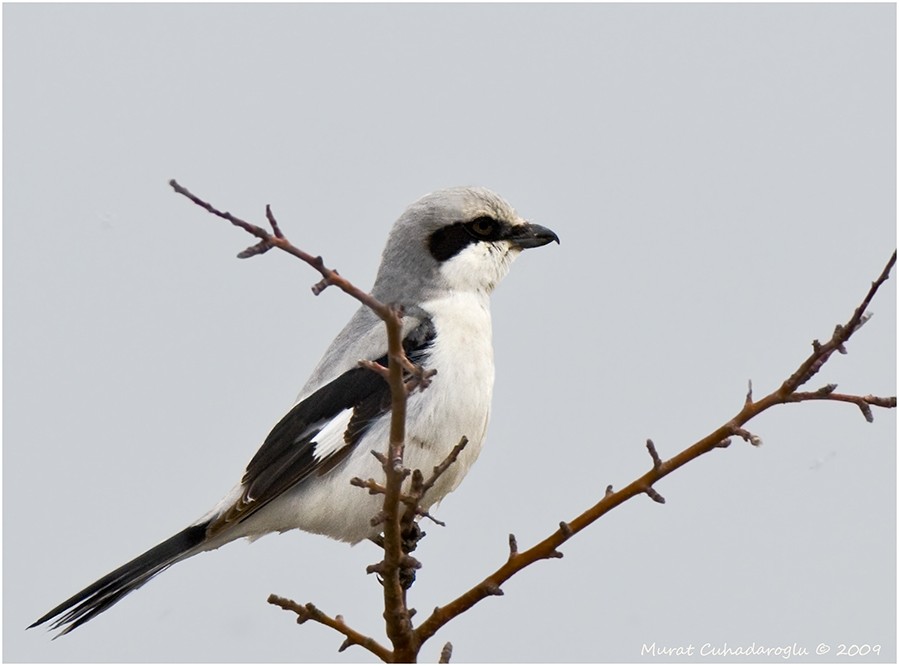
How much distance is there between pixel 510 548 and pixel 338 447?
4.03 feet

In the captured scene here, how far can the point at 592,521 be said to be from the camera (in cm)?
229

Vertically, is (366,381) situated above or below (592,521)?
above

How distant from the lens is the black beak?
4105 millimetres

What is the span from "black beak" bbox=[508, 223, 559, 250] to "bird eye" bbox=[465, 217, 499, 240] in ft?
0.22

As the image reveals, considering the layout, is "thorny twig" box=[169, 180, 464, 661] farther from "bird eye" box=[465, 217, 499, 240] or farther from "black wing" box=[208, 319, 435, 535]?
"bird eye" box=[465, 217, 499, 240]

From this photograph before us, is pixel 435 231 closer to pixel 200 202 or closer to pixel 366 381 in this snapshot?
pixel 366 381

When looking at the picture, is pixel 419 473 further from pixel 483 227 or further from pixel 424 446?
pixel 483 227

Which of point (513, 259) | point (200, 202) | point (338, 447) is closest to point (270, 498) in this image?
point (338, 447)

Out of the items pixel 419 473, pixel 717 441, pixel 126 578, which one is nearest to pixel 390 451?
pixel 419 473

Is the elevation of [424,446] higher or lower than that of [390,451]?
higher

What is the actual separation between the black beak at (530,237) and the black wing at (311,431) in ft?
1.82

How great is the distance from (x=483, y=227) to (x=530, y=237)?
0.17 meters

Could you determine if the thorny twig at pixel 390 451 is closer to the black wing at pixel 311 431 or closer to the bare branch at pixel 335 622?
the bare branch at pixel 335 622

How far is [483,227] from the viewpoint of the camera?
4066 millimetres
